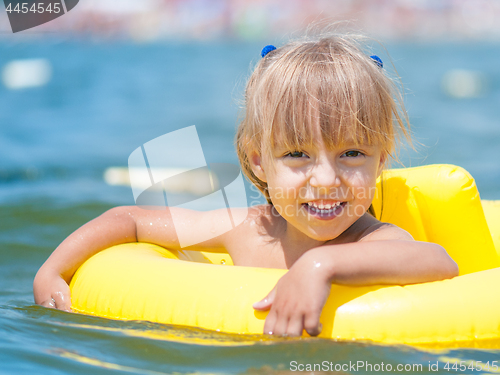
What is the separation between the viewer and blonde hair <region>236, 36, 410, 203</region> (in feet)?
6.70

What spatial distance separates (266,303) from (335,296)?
23 cm

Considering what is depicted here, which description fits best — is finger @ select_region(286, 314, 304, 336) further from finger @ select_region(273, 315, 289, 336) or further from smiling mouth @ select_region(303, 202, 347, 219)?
smiling mouth @ select_region(303, 202, 347, 219)

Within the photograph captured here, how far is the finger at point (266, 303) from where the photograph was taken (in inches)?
75.1

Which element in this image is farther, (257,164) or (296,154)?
(257,164)

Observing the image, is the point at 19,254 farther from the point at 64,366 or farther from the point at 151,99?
the point at 151,99

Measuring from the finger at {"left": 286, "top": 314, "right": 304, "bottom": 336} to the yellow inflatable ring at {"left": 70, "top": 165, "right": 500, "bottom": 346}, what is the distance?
107mm

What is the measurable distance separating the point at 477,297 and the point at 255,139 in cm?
96

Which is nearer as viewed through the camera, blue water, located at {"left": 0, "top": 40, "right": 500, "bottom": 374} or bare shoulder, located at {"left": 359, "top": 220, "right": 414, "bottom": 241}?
blue water, located at {"left": 0, "top": 40, "right": 500, "bottom": 374}

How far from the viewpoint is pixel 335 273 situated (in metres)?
1.84

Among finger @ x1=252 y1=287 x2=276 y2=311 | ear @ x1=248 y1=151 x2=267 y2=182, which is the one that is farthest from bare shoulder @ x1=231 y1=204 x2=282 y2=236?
finger @ x1=252 y1=287 x2=276 y2=311

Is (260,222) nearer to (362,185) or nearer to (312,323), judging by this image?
(362,185)

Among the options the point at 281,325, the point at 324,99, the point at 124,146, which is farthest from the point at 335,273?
the point at 124,146

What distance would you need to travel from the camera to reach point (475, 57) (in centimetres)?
2494

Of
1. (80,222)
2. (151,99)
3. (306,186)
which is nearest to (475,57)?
(151,99)
